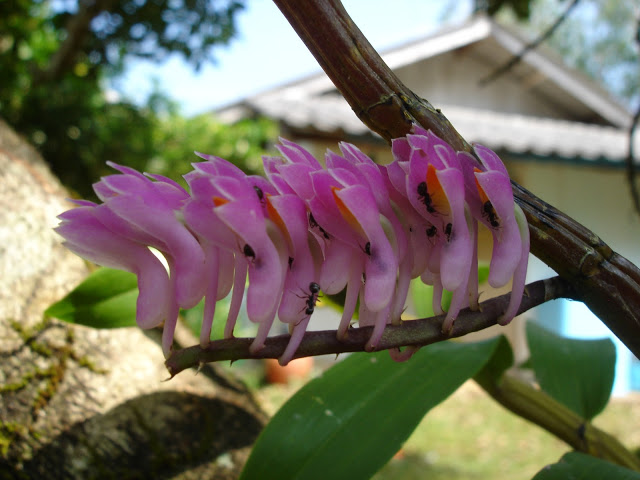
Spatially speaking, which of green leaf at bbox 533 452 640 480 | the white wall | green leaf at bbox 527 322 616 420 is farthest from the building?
green leaf at bbox 533 452 640 480

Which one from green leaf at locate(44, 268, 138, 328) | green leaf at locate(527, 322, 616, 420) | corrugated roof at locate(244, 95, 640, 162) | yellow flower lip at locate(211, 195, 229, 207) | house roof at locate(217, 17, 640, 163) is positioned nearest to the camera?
yellow flower lip at locate(211, 195, 229, 207)

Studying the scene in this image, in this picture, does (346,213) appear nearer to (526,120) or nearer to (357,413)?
(357,413)

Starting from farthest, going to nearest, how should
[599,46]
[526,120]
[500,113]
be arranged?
[599,46], [500,113], [526,120]

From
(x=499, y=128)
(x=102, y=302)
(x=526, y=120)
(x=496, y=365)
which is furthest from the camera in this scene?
(x=526, y=120)

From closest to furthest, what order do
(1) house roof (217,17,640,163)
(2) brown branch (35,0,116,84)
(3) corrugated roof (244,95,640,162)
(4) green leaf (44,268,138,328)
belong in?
(4) green leaf (44,268,138,328) < (2) brown branch (35,0,116,84) < (3) corrugated roof (244,95,640,162) < (1) house roof (217,17,640,163)

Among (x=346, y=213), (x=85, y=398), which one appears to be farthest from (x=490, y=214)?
(x=85, y=398)

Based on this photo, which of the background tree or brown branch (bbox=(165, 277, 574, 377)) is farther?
the background tree

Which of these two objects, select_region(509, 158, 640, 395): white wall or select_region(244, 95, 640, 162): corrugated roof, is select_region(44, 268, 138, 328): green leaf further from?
select_region(509, 158, 640, 395): white wall

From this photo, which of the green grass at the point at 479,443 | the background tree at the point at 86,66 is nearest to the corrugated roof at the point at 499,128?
the background tree at the point at 86,66
